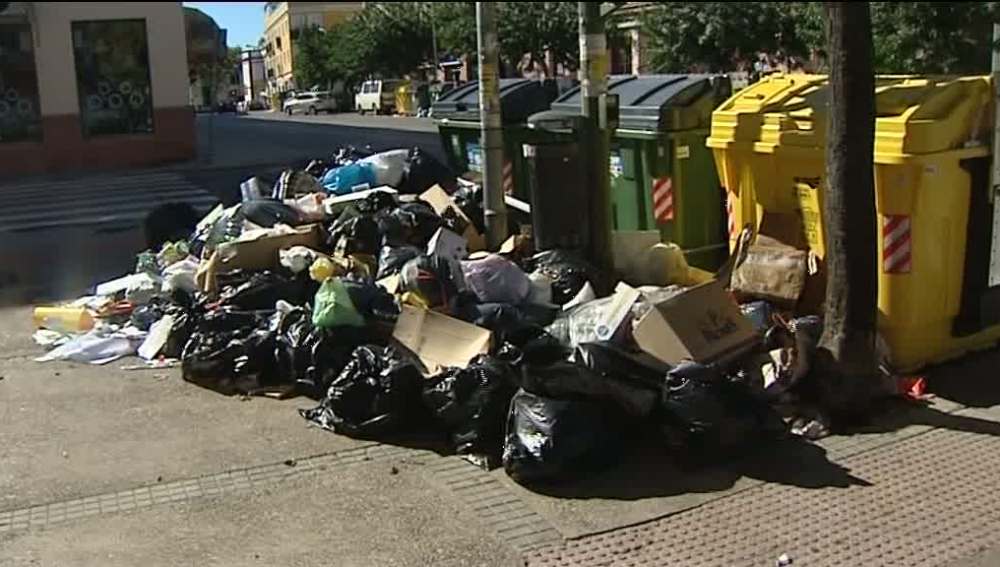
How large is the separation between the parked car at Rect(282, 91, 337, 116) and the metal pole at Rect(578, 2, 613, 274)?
167ft

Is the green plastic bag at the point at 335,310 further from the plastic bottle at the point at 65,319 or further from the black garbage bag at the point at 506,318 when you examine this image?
the plastic bottle at the point at 65,319

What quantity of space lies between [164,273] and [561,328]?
338 centimetres

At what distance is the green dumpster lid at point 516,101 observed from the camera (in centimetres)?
931

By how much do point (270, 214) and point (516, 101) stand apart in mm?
2581

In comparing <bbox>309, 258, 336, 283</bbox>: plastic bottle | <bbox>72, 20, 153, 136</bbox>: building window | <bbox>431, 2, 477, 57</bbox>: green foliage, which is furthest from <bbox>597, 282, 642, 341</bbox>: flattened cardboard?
<bbox>431, 2, 477, 57</bbox>: green foliage

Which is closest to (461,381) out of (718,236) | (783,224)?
(783,224)

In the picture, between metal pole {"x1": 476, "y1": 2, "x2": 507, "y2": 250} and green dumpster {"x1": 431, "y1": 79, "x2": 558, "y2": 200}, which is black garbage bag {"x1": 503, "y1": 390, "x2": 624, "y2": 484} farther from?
green dumpster {"x1": 431, "y1": 79, "x2": 558, "y2": 200}

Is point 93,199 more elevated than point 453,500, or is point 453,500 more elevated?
point 93,199

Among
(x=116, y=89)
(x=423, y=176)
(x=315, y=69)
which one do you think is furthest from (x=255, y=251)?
(x=315, y=69)

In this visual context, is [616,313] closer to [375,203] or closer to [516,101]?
[375,203]

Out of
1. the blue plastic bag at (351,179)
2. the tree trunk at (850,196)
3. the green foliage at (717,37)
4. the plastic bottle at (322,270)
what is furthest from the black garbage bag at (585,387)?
the green foliage at (717,37)

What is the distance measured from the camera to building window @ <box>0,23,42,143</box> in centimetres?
1939

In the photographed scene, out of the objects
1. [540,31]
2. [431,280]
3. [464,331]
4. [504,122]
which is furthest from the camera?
[540,31]

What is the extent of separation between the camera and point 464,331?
552 cm
